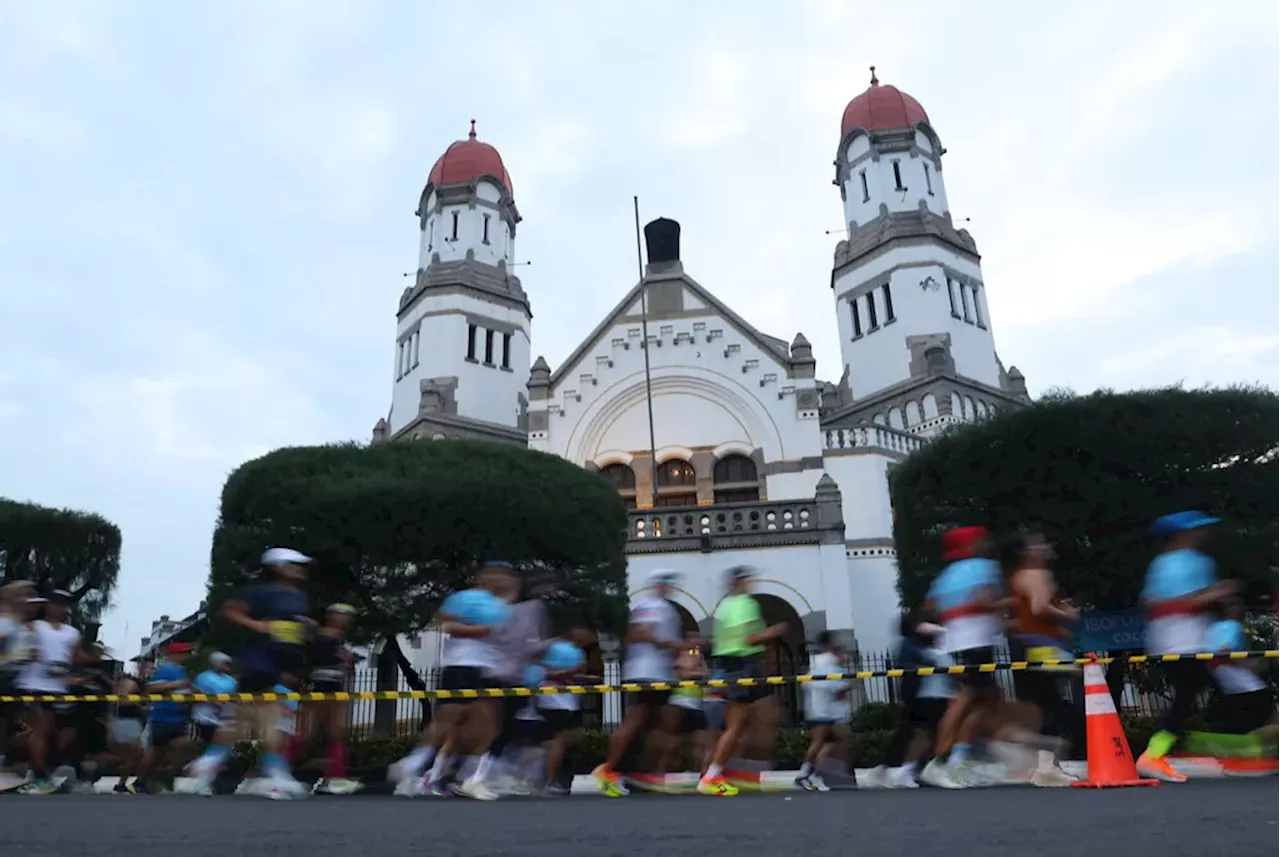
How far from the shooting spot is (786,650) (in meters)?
25.8

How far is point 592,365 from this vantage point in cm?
2994

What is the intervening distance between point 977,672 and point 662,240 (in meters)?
26.1

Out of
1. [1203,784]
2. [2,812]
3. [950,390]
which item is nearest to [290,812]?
[2,812]

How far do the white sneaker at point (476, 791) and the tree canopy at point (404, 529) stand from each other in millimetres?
8794

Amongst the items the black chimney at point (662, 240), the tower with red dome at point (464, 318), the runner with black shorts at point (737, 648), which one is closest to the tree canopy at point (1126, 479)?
the runner with black shorts at point (737, 648)

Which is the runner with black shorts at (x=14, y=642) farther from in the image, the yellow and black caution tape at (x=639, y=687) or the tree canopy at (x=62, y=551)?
the tree canopy at (x=62, y=551)

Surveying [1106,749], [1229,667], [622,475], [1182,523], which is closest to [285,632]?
[1106,749]

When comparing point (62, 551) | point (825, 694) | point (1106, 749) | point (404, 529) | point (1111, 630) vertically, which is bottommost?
point (1106, 749)

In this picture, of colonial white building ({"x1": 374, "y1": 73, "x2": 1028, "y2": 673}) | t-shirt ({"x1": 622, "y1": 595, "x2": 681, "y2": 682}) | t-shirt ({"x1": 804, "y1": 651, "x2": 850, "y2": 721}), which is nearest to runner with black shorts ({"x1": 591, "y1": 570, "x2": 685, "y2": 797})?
t-shirt ({"x1": 622, "y1": 595, "x2": 681, "y2": 682})

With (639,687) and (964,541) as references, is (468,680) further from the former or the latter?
(964,541)

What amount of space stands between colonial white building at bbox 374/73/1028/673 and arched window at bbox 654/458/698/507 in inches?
1.9

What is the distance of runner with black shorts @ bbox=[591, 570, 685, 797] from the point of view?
8.77m

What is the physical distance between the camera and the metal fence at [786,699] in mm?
19984

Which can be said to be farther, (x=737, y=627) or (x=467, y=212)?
(x=467, y=212)
